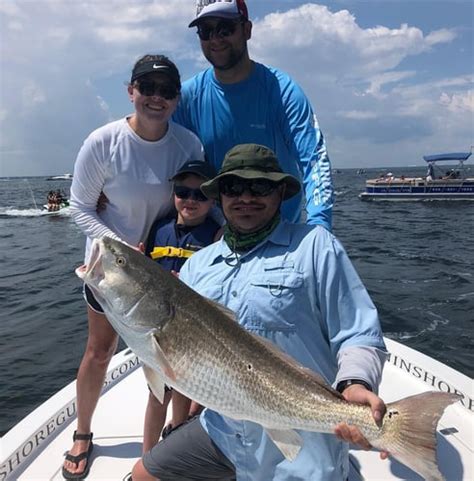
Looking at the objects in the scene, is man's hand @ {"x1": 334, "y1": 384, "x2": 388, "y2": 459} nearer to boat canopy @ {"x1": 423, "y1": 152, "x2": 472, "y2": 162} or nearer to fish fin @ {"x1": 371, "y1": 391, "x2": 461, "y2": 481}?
fish fin @ {"x1": 371, "y1": 391, "x2": 461, "y2": 481}

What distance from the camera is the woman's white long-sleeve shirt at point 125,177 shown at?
362 cm

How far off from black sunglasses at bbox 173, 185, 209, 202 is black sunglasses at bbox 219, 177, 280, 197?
776 millimetres

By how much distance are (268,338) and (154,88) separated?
1930 millimetres

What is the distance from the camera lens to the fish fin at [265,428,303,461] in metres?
2.41

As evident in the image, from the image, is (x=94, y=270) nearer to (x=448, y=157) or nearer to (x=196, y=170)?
(x=196, y=170)

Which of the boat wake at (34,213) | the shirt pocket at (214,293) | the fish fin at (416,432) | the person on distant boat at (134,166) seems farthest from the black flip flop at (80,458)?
the boat wake at (34,213)

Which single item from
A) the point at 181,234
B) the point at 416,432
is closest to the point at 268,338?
the point at 416,432

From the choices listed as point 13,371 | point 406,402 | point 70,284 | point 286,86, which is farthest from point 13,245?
point 406,402

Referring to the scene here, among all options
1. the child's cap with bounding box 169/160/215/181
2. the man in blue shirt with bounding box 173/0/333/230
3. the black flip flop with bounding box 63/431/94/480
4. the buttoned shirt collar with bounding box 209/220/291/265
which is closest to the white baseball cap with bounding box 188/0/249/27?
the man in blue shirt with bounding box 173/0/333/230

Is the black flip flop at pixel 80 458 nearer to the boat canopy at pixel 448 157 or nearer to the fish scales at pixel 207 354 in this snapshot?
the fish scales at pixel 207 354

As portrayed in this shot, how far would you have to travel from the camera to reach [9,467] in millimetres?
3930

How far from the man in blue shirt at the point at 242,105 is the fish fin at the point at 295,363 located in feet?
4.61

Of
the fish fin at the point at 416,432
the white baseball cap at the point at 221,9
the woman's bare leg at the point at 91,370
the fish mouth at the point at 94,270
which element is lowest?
the woman's bare leg at the point at 91,370

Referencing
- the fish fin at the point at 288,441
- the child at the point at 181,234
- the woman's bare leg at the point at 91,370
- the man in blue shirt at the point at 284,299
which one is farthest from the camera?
the woman's bare leg at the point at 91,370
